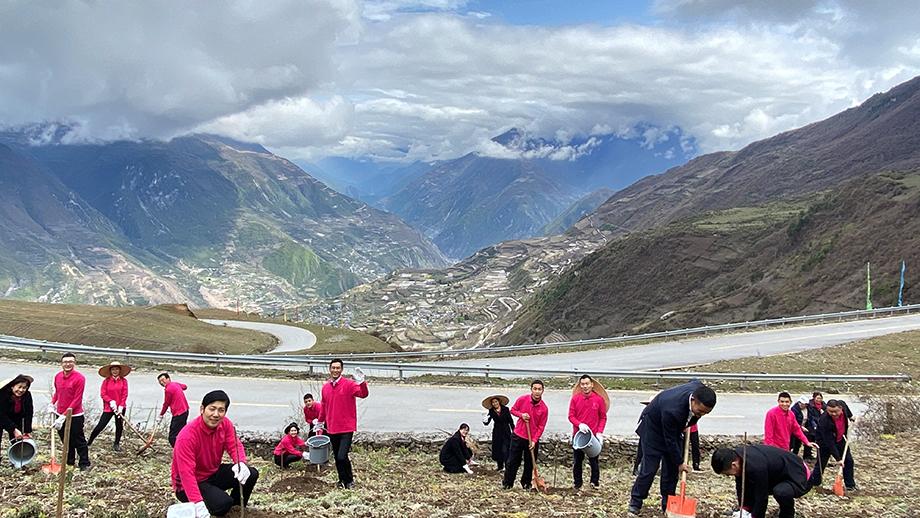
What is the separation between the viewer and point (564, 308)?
92.5m

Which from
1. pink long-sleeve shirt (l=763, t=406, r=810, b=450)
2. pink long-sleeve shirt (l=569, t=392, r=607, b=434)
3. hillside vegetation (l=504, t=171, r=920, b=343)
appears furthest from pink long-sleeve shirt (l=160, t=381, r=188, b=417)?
hillside vegetation (l=504, t=171, r=920, b=343)

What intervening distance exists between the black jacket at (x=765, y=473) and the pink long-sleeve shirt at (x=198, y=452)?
16.8ft

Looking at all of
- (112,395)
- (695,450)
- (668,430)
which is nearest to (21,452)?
(112,395)

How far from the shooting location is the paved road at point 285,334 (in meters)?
52.0

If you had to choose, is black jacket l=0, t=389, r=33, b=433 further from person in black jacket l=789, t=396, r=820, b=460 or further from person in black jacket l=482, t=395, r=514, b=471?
person in black jacket l=789, t=396, r=820, b=460

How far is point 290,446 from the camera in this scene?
11.5m

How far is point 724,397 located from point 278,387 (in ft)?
44.8

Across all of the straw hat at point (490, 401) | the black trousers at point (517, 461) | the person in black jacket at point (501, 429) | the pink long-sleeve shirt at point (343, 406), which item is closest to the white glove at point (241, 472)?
the pink long-sleeve shirt at point (343, 406)

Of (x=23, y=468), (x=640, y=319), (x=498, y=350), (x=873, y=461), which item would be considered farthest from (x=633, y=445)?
(x=640, y=319)

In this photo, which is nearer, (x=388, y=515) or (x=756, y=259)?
(x=388, y=515)

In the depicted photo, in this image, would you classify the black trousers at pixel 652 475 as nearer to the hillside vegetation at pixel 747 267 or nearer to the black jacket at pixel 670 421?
the black jacket at pixel 670 421

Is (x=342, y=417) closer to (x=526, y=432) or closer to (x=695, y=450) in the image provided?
(x=526, y=432)

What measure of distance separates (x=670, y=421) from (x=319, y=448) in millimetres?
5013

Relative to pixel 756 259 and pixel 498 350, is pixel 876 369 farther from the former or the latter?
pixel 756 259
